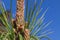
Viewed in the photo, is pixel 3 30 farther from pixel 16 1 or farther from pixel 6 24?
pixel 16 1

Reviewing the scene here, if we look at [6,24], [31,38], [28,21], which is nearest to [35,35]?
[31,38]

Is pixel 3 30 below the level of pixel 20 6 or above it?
below

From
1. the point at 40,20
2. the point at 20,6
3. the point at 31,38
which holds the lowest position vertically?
the point at 31,38

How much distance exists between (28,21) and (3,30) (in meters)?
0.50

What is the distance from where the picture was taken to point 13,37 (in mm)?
3516

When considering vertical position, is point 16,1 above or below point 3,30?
above

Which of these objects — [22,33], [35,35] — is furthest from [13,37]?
[35,35]

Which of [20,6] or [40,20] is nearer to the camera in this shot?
[20,6]

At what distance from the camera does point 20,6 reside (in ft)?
11.4

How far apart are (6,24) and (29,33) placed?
0.44 m

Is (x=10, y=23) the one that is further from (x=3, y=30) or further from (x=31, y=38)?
(x=31, y=38)

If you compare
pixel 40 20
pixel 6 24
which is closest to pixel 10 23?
pixel 6 24

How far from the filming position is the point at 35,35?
3.72 m

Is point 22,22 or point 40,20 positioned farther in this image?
point 40,20
